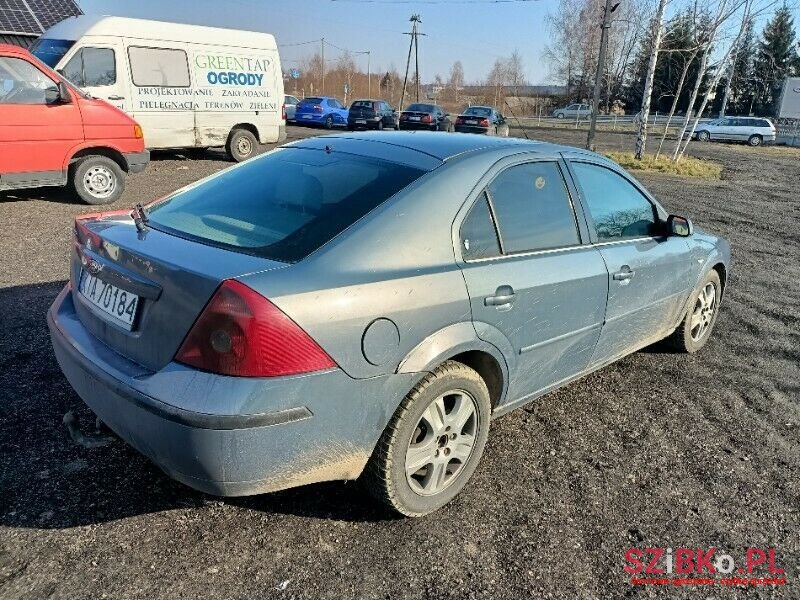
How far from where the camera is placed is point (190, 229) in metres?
2.64

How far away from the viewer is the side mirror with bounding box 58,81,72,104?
8062mm

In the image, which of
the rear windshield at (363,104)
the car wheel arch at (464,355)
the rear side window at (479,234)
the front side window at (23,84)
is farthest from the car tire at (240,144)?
the rear windshield at (363,104)

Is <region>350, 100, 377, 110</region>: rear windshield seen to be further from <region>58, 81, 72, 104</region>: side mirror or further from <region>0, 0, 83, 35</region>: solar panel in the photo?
<region>58, 81, 72, 104</region>: side mirror

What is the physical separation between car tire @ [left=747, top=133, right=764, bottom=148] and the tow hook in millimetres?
39728

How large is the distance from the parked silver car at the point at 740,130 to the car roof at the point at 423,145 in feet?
124

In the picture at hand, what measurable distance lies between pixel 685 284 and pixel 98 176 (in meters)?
8.11

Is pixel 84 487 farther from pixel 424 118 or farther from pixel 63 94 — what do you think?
pixel 424 118

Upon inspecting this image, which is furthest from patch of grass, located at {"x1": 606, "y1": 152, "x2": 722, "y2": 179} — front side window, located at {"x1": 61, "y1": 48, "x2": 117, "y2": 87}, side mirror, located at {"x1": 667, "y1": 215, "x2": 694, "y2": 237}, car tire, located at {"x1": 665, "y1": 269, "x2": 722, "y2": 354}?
side mirror, located at {"x1": 667, "y1": 215, "x2": 694, "y2": 237}

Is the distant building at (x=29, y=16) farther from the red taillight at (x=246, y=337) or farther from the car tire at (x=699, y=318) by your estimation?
the red taillight at (x=246, y=337)

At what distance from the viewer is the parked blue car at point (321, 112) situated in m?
29.4

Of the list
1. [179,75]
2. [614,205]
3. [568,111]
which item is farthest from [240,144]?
[568,111]

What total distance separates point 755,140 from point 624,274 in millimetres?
37820

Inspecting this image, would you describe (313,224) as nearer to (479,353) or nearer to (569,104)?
(479,353)

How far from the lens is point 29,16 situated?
18422 mm
